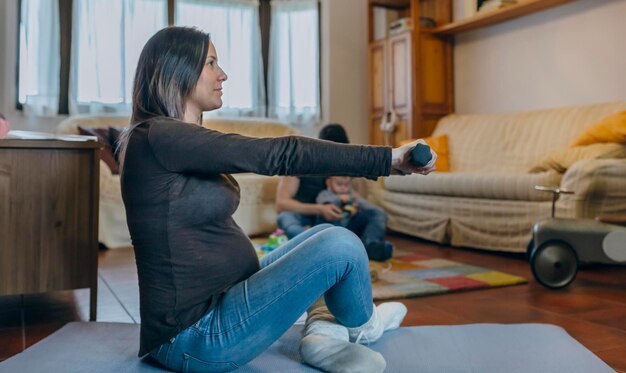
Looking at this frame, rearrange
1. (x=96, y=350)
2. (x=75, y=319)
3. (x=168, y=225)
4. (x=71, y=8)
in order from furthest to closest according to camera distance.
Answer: (x=71, y=8) < (x=75, y=319) < (x=96, y=350) < (x=168, y=225)

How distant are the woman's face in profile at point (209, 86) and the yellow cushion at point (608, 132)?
2.50 metres

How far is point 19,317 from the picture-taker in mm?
2148

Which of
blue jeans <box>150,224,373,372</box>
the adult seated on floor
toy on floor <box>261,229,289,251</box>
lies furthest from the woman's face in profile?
toy on floor <box>261,229,289,251</box>

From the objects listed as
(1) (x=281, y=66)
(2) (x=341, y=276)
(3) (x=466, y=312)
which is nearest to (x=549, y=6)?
(1) (x=281, y=66)

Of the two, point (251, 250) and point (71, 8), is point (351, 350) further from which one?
point (71, 8)

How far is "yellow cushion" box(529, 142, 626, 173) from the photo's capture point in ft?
10.2

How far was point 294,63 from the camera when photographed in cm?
600

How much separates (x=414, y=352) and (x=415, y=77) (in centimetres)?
398

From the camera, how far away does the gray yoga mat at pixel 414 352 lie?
→ 147cm

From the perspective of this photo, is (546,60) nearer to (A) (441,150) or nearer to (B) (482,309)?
(A) (441,150)

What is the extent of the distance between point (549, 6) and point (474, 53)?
0.93 metres

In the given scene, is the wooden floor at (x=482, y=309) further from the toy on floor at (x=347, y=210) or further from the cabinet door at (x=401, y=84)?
the cabinet door at (x=401, y=84)

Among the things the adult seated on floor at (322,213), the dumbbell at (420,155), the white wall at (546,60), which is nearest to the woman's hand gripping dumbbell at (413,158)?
the dumbbell at (420,155)

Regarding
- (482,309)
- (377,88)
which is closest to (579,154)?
(482,309)
